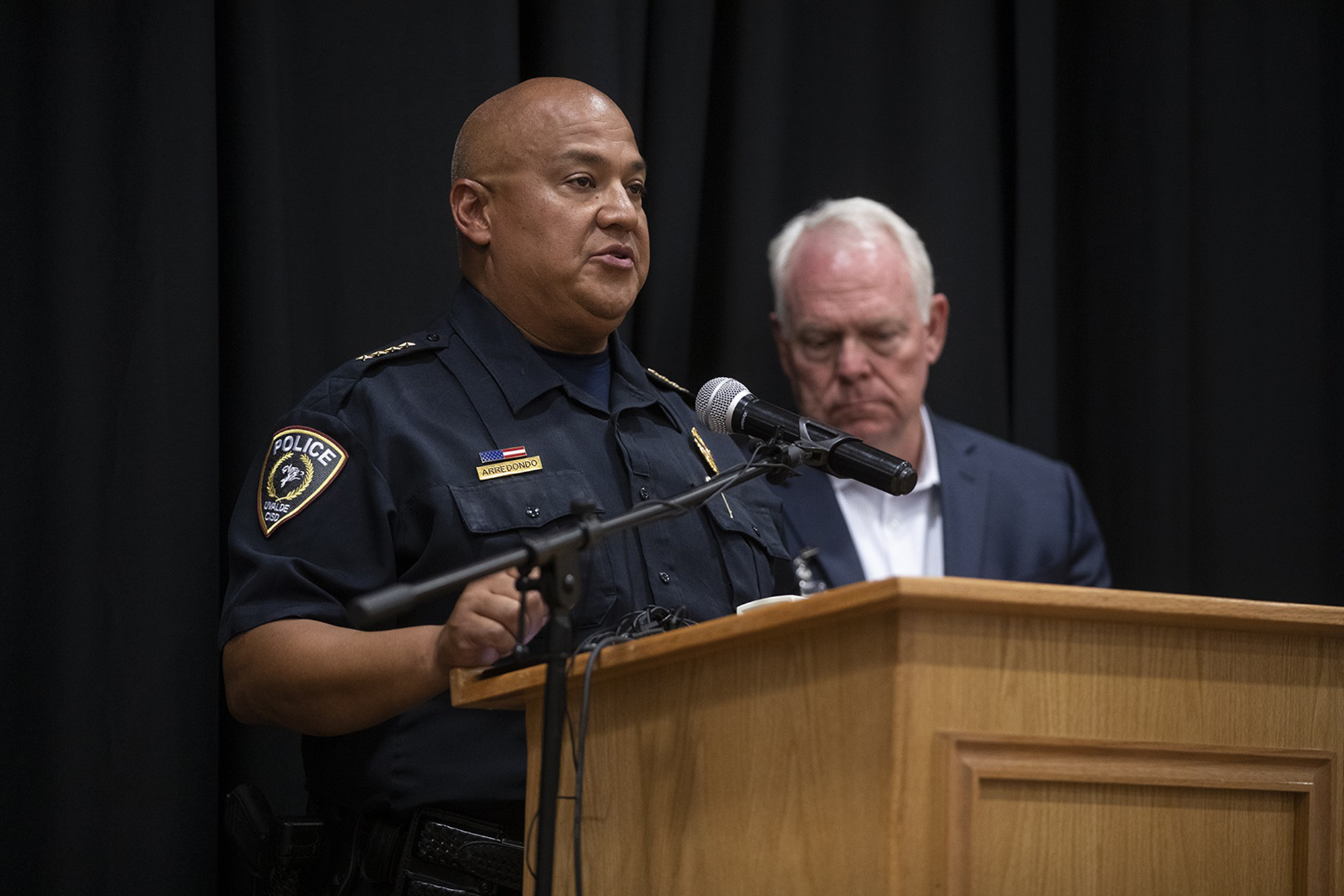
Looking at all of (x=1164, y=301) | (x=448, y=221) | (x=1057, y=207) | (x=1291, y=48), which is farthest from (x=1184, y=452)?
(x=448, y=221)

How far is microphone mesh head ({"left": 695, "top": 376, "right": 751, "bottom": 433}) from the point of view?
5.32ft

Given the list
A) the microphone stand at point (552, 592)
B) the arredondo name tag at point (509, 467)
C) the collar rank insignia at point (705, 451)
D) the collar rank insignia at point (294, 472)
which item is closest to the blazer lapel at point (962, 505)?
the collar rank insignia at point (705, 451)

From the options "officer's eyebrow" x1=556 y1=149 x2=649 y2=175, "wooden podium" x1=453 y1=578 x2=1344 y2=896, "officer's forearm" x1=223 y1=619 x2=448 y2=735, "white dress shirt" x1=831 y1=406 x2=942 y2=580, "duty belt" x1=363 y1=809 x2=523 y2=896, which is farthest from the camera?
"white dress shirt" x1=831 y1=406 x2=942 y2=580

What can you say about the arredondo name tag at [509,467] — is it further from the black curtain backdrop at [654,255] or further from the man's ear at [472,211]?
→ the black curtain backdrop at [654,255]

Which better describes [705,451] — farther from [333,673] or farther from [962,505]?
[962,505]

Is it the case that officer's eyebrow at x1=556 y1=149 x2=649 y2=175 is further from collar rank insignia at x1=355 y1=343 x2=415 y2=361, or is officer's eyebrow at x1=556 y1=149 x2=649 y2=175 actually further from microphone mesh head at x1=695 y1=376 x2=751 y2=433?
microphone mesh head at x1=695 y1=376 x2=751 y2=433

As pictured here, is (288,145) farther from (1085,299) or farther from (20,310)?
(1085,299)

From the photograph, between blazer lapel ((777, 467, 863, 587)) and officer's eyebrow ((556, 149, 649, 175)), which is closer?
officer's eyebrow ((556, 149, 649, 175))

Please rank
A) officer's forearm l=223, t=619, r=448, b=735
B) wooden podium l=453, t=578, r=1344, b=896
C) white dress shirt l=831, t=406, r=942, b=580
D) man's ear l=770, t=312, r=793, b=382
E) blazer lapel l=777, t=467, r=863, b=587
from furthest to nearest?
man's ear l=770, t=312, r=793, b=382
white dress shirt l=831, t=406, r=942, b=580
blazer lapel l=777, t=467, r=863, b=587
officer's forearm l=223, t=619, r=448, b=735
wooden podium l=453, t=578, r=1344, b=896

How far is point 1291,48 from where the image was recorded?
Answer: 10.7 ft

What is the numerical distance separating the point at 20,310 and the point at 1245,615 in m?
1.79

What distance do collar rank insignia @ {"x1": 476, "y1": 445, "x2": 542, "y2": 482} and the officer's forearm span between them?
28 cm

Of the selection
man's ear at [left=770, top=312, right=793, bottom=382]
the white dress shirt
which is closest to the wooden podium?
the white dress shirt

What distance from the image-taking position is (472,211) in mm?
2082
